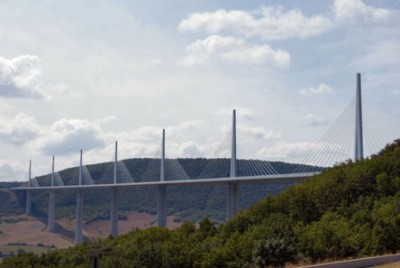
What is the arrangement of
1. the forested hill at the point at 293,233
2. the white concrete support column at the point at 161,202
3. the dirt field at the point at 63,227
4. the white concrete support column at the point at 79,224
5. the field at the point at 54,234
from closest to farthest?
the forested hill at the point at 293,233
the white concrete support column at the point at 161,202
the white concrete support column at the point at 79,224
the field at the point at 54,234
the dirt field at the point at 63,227

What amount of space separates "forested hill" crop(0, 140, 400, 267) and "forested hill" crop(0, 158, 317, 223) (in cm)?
4166

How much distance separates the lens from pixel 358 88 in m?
44.9

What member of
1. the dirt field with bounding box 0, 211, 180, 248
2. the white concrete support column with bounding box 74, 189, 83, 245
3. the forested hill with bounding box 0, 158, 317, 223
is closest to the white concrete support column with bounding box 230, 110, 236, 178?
the forested hill with bounding box 0, 158, 317, 223

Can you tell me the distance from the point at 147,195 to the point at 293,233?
102 meters

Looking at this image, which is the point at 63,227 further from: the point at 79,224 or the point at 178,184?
the point at 178,184

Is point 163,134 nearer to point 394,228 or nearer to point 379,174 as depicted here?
point 379,174

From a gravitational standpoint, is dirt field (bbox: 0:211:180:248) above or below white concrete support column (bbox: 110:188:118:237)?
below

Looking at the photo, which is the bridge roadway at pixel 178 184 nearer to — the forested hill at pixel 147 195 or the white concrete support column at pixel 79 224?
the white concrete support column at pixel 79 224

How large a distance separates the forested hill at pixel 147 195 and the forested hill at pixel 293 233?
4166 centimetres

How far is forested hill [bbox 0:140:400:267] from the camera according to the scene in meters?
27.5

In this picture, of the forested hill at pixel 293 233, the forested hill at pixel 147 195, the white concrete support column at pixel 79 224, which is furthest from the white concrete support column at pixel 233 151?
the white concrete support column at pixel 79 224

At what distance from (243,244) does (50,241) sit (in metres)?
83.2

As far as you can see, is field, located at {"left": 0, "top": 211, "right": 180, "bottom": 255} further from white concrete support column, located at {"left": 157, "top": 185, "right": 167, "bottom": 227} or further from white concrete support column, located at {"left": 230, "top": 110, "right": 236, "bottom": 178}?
white concrete support column, located at {"left": 230, "top": 110, "right": 236, "bottom": 178}

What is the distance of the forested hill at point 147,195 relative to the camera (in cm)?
10712
